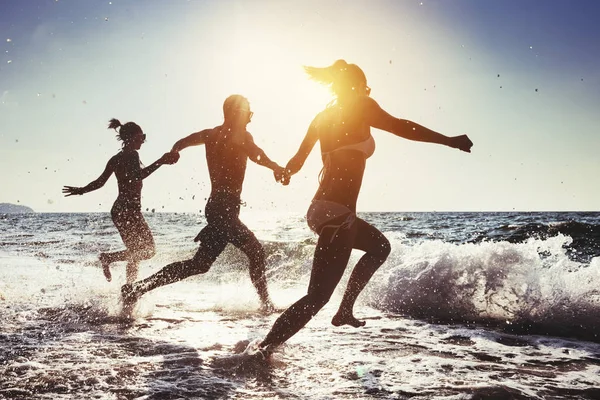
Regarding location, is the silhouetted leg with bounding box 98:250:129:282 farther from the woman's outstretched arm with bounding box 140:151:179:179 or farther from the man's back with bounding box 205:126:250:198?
the man's back with bounding box 205:126:250:198

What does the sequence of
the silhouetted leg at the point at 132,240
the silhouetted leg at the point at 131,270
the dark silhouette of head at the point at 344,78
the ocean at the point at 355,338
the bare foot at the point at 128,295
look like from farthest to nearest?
the silhouetted leg at the point at 131,270 < the silhouetted leg at the point at 132,240 < the bare foot at the point at 128,295 < the dark silhouette of head at the point at 344,78 < the ocean at the point at 355,338

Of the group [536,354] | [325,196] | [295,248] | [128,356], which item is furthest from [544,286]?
[295,248]

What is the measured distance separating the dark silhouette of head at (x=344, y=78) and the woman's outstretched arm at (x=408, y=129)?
9.7 inches

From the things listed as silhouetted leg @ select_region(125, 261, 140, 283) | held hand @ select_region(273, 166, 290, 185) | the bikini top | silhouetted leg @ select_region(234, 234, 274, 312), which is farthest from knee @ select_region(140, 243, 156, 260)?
the bikini top

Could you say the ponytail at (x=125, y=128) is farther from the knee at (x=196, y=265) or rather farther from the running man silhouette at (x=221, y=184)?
the knee at (x=196, y=265)

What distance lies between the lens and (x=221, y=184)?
4.84 m

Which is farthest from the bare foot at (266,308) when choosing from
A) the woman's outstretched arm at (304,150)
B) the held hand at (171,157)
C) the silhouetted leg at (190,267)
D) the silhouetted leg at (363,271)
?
the woman's outstretched arm at (304,150)

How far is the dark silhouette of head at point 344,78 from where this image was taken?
3.27 m

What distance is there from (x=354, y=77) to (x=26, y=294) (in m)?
6.04

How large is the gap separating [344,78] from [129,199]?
11.8 ft

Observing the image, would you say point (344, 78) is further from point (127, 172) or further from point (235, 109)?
point (127, 172)

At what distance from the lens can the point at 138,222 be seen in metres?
5.77

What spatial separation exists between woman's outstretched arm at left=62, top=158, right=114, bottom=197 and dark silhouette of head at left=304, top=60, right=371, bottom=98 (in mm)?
3515

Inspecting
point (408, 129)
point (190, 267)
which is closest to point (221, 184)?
point (190, 267)
